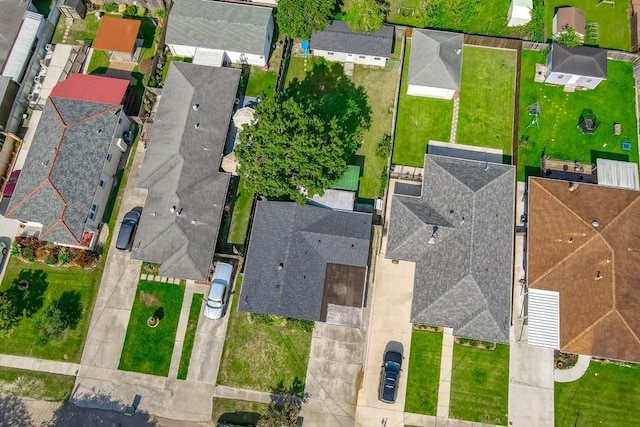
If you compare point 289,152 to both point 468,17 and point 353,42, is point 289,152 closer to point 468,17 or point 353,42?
point 353,42

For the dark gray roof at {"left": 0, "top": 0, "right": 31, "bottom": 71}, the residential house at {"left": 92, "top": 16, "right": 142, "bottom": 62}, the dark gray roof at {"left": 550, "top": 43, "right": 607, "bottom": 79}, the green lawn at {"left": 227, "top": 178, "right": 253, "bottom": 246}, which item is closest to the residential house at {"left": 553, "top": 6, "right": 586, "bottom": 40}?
the dark gray roof at {"left": 550, "top": 43, "right": 607, "bottom": 79}

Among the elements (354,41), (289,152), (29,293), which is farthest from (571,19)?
(29,293)

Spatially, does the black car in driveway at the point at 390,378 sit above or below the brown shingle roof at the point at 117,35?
below

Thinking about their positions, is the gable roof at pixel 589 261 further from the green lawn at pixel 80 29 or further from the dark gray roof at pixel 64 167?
the green lawn at pixel 80 29

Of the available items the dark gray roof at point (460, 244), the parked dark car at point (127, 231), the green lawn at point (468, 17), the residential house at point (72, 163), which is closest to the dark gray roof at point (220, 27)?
the residential house at point (72, 163)

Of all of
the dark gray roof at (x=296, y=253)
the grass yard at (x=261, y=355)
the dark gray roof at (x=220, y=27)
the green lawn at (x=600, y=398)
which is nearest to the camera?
the green lawn at (x=600, y=398)

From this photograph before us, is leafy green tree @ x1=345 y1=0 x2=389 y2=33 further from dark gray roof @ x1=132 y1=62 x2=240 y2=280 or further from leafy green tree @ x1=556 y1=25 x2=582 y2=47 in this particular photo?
leafy green tree @ x1=556 y1=25 x2=582 y2=47
